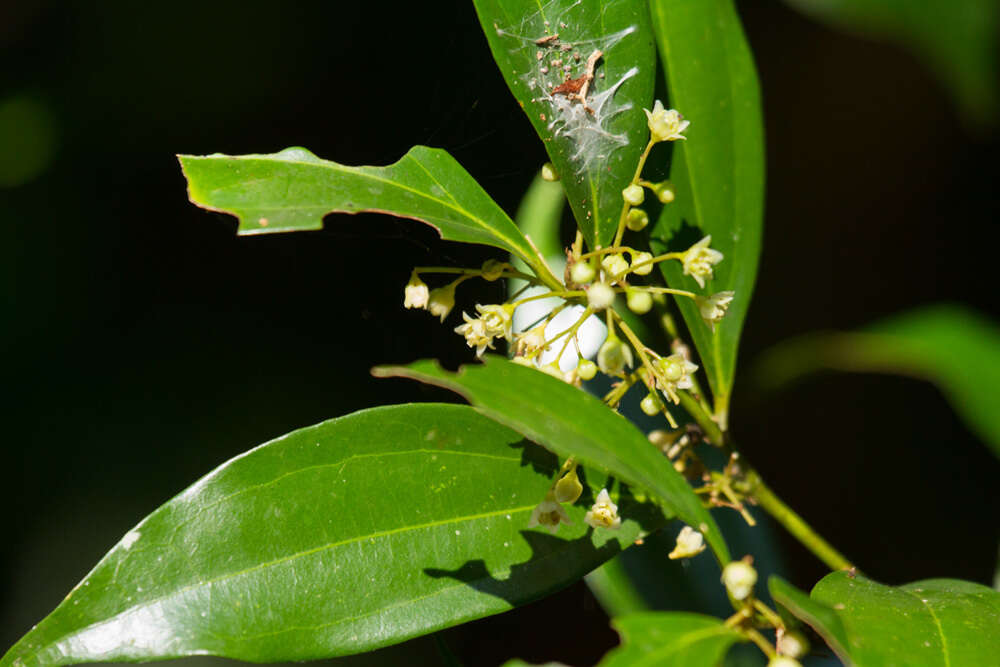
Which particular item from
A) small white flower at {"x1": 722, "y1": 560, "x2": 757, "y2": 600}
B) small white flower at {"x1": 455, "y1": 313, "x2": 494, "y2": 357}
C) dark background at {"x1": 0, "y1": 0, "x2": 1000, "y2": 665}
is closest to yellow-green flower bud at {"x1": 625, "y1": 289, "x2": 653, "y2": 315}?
small white flower at {"x1": 455, "y1": 313, "x2": 494, "y2": 357}

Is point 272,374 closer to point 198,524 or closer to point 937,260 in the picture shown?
point 198,524

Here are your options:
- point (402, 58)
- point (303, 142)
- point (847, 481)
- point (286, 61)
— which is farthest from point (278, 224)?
point (847, 481)

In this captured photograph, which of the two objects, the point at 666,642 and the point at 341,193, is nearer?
the point at 666,642

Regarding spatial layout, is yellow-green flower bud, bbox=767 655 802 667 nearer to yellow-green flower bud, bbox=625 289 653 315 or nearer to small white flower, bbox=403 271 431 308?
yellow-green flower bud, bbox=625 289 653 315

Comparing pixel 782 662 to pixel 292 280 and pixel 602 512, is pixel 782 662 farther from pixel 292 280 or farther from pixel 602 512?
pixel 292 280

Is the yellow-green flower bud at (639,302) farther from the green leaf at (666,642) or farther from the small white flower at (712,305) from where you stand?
the green leaf at (666,642)

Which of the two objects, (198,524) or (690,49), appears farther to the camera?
(690,49)

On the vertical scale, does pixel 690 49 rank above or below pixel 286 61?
below

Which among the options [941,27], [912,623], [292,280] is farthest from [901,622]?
[941,27]
